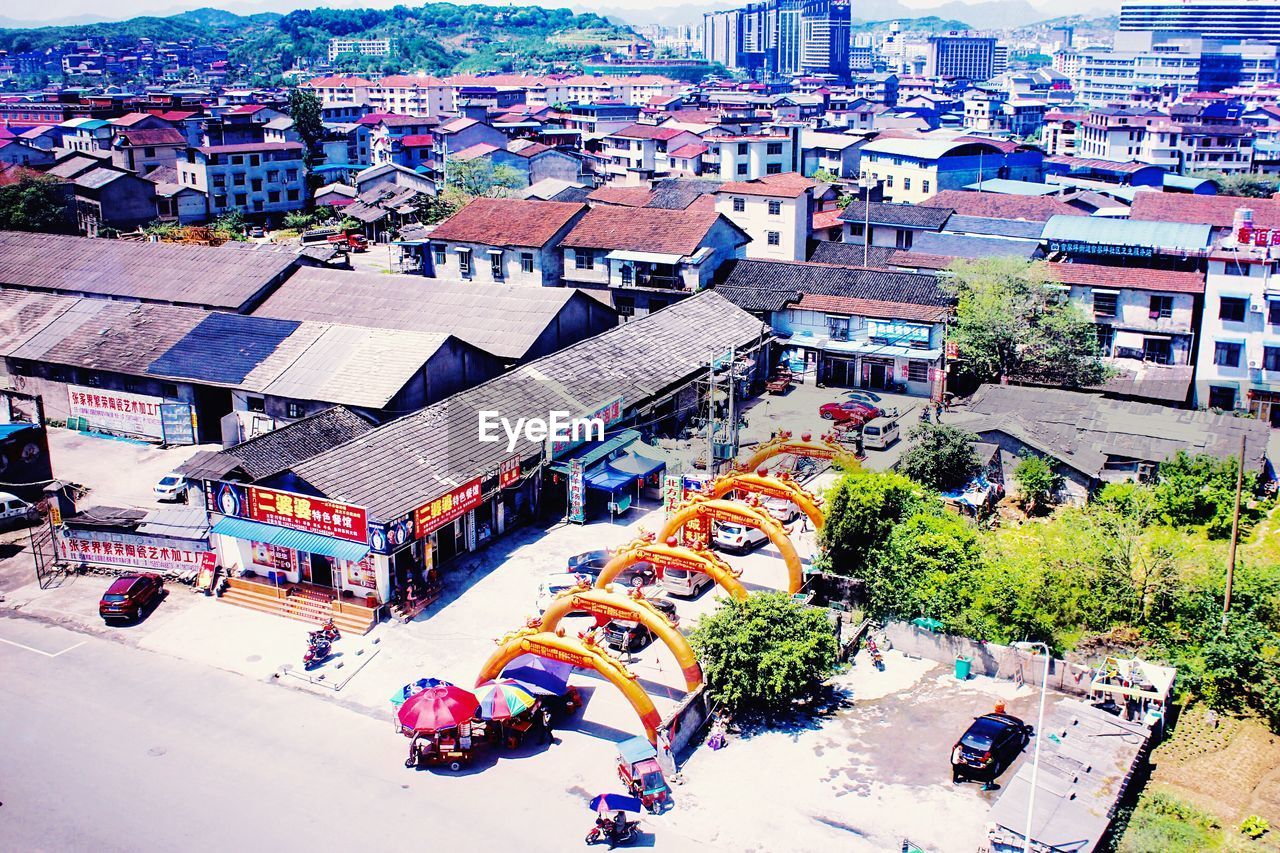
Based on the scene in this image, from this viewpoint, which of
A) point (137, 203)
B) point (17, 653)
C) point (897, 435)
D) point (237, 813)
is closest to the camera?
point (237, 813)

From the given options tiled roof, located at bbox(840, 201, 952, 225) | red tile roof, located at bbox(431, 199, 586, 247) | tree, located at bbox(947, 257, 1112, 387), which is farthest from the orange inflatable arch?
tiled roof, located at bbox(840, 201, 952, 225)

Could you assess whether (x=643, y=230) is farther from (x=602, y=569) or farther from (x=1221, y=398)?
(x=602, y=569)

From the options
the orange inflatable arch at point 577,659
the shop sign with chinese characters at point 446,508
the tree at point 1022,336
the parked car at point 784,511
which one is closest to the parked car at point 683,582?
the parked car at point 784,511

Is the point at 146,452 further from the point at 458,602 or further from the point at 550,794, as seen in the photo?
the point at 550,794

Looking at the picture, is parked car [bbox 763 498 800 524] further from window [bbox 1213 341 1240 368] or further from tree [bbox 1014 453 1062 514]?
window [bbox 1213 341 1240 368]

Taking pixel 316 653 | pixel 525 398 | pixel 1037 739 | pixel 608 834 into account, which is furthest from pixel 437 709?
pixel 525 398

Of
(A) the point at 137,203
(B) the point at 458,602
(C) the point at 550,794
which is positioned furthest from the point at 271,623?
(A) the point at 137,203
